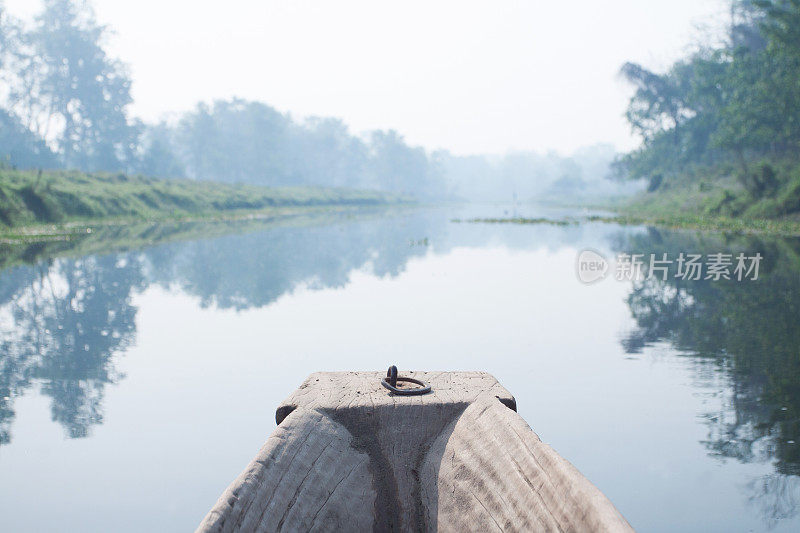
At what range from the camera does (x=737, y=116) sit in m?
28.9

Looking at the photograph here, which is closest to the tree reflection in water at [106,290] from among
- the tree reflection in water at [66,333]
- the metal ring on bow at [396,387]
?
the tree reflection in water at [66,333]

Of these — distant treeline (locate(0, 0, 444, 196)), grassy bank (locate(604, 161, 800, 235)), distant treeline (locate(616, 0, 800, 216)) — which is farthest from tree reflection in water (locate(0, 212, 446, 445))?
distant treeline (locate(0, 0, 444, 196))

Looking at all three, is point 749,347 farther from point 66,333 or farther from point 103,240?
point 103,240

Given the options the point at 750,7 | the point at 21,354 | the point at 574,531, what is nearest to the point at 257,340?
the point at 21,354

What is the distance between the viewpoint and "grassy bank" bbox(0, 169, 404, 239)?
22.4 meters

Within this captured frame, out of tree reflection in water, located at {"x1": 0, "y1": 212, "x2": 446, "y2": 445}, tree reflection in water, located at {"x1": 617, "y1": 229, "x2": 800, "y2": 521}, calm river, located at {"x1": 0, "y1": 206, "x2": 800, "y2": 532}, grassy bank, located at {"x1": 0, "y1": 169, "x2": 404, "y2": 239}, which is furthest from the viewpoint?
grassy bank, located at {"x1": 0, "y1": 169, "x2": 404, "y2": 239}

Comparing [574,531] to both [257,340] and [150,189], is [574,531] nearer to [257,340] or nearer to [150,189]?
[257,340]

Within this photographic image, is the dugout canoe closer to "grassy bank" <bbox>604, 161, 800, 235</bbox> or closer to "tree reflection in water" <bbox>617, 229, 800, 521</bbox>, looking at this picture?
"tree reflection in water" <bbox>617, 229, 800, 521</bbox>

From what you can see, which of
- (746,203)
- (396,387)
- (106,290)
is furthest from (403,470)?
(746,203)

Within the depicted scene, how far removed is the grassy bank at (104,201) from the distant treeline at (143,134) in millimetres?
2592

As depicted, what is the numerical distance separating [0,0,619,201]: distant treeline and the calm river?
65.9 feet

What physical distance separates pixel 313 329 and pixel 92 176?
1151 inches

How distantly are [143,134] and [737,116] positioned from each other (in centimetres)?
7564

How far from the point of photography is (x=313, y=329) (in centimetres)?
844
